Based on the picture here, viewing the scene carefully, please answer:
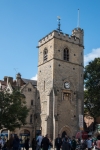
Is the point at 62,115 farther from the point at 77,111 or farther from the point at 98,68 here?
the point at 98,68

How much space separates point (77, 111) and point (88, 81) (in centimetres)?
574

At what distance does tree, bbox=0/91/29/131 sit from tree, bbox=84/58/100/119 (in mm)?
15378

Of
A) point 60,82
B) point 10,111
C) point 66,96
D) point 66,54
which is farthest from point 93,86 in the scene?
point 10,111

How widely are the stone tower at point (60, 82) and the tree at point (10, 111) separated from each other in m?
9.27

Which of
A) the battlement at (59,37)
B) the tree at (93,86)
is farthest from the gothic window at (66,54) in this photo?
the tree at (93,86)

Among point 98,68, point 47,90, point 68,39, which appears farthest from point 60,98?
point 68,39

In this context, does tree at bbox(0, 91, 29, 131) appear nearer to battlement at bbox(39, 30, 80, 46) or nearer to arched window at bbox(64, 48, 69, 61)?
arched window at bbox(64, 48, 69, 61)

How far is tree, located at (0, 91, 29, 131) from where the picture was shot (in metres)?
30.8

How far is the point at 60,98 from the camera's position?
141ft

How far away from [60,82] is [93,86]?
5.92 metres

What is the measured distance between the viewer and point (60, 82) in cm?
4391

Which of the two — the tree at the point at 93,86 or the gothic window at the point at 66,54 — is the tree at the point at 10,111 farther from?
the gothic window at the point at 66,54

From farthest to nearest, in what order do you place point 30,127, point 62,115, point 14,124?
point 30,127, point 62,115, point 14,124

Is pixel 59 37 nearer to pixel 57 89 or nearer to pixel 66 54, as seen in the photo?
pixel 66 54
